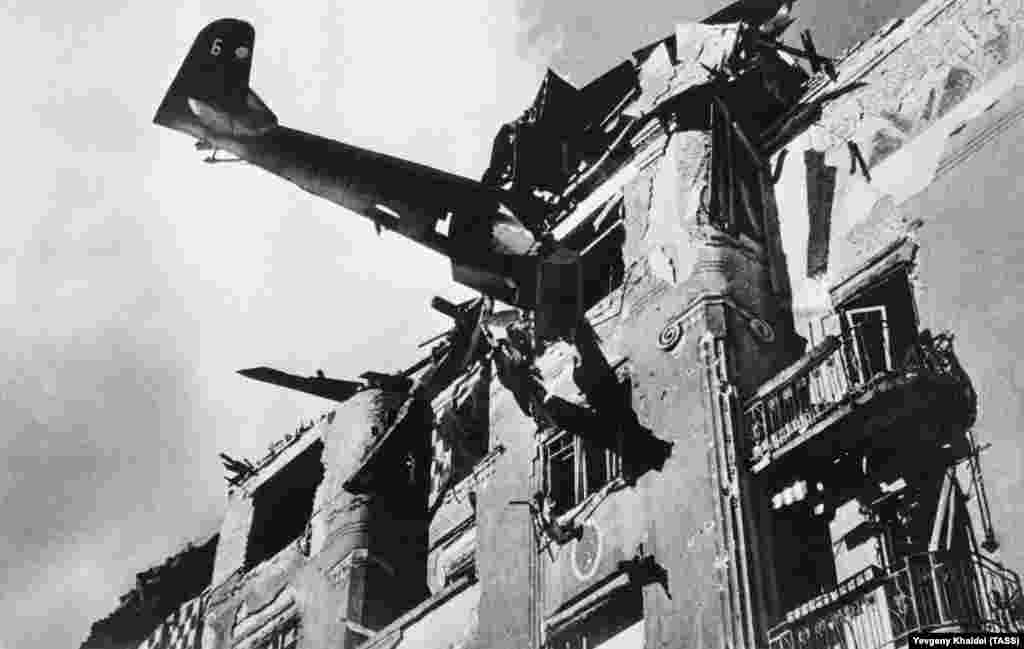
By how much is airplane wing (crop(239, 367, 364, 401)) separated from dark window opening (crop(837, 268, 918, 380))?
15284 millimetres

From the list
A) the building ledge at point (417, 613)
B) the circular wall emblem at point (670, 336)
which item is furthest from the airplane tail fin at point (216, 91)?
the building ledge at point (417, 613)

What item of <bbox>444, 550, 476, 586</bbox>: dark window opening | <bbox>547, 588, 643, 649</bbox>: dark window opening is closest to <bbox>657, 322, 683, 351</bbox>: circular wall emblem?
<bbox>547, 588, 643, 649</bbox>: dark window opening

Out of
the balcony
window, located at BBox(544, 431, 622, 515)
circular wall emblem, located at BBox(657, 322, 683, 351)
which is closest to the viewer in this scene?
the balcony

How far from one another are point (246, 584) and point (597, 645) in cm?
1362

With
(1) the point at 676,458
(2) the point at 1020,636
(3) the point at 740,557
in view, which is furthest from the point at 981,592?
(1) the point at 676,458

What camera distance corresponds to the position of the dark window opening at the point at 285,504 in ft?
106

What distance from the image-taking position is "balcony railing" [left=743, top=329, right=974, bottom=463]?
55.5 feet

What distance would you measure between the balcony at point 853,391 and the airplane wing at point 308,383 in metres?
14.9

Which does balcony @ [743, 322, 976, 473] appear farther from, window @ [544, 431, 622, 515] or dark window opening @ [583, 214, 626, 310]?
dark window opening @ [583, 214, 626, 310]

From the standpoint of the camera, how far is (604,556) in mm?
20172

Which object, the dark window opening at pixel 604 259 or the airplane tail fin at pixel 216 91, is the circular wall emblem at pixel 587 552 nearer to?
the dark window opening at pixel 604 259

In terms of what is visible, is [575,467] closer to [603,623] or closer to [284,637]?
[603,623]

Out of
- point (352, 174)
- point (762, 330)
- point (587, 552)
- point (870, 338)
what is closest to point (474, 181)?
point (352, 174)

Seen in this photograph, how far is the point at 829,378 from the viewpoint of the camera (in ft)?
59.4
